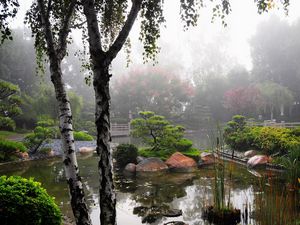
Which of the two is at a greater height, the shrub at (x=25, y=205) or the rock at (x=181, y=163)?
the shrub at (x=25, y=205)

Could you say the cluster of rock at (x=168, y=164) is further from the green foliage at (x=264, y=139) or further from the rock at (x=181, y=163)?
the green foliage at (x=264, y=139)

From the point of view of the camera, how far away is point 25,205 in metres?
3.27

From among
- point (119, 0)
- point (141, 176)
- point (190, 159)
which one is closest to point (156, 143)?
point (190, 159)

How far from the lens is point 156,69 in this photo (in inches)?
1352

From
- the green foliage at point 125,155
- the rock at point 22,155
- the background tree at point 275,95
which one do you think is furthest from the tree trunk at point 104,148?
the background tree at point 275,95

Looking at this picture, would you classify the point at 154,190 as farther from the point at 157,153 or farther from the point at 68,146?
the point at 68,146

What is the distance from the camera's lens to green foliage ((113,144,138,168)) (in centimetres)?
1134

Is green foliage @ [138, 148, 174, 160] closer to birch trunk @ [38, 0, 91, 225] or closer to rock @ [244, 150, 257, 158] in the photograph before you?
rock @ [244, 150, 257, 158]

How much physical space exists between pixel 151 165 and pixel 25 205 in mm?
7557

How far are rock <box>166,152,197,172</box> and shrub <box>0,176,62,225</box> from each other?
7465 millimetres

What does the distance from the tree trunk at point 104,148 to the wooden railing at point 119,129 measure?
1068 inches

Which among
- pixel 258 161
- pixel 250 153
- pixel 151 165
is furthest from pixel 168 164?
pixel 250 153

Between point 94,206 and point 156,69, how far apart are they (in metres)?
28.9

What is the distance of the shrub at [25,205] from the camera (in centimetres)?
316
